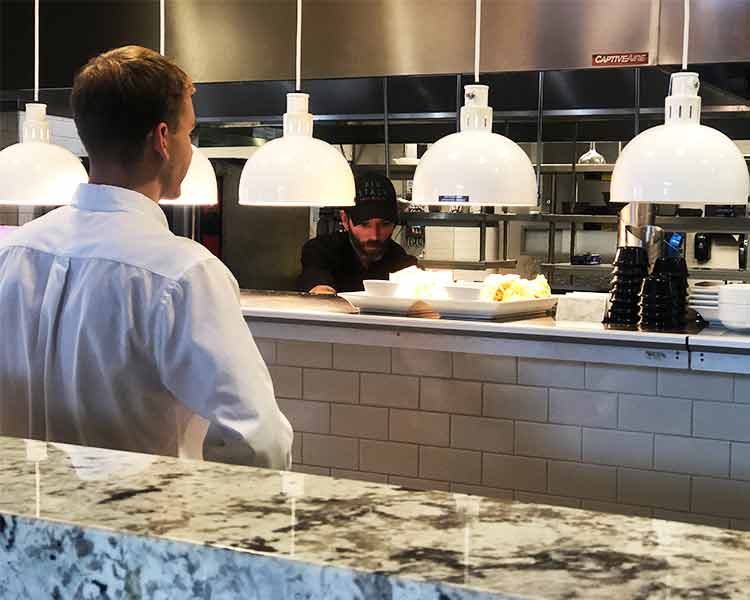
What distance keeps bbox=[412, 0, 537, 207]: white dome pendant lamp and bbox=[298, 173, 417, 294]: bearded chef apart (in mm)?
2231

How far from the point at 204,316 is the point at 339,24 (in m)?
2.68

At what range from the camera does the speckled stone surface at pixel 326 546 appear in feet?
2.76

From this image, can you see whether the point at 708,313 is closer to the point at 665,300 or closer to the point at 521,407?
the point at 665,300

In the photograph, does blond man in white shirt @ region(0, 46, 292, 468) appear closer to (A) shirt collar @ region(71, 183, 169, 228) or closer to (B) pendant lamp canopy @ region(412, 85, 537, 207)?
(A) shirt collar @ region(71, 183, 169, 228)

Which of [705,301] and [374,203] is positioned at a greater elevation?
[374,203]

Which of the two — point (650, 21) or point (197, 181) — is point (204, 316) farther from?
point (650, 21)

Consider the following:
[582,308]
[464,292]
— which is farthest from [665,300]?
[464,292]

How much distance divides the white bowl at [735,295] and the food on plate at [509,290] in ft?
2.26

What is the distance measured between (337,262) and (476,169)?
2.62 m

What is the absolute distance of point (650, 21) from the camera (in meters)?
3.66

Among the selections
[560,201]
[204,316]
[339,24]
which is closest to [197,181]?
[339,24]

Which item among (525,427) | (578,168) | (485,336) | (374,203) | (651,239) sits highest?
(578,168)

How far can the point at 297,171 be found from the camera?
10.9 feet

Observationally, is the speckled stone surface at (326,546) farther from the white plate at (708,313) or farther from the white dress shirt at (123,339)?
the white plate at (708,313)
